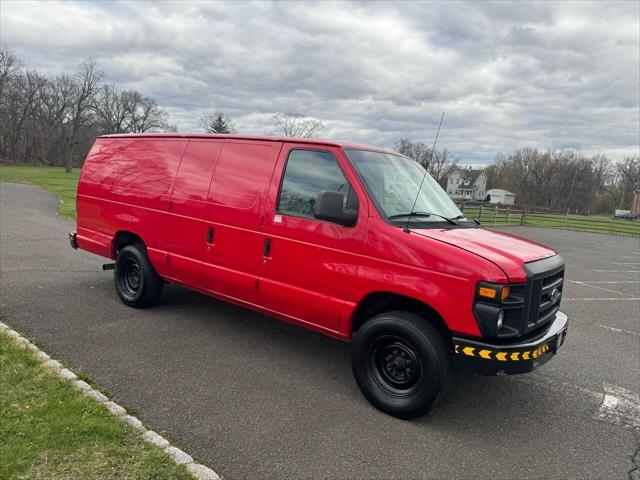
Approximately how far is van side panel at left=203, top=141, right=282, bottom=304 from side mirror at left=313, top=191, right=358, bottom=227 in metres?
0.90

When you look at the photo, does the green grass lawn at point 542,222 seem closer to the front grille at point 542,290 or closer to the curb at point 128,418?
the front grille at point 542,290

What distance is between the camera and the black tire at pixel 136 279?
18.8 ft

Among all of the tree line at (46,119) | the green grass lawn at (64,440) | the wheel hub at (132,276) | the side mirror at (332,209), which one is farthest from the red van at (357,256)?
the tree line at (46,119)

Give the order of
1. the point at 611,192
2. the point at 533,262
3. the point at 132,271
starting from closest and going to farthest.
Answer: the point at 533,262 < the point at 132,271 < the point at 611,192

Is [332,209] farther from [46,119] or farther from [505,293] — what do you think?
[46,119]

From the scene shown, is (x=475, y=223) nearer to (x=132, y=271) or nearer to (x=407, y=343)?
(x=407, y=343)

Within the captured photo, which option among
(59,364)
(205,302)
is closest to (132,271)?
(205,302)

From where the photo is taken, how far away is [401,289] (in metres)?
3.64

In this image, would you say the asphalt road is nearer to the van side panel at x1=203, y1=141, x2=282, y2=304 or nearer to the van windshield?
the van side panel at x1=203, y1=141, x2=282, y2=304

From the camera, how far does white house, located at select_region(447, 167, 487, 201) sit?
304ft

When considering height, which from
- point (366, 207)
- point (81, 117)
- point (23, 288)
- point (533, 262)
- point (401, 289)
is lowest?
point (23, 288)

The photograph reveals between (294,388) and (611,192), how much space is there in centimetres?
9022

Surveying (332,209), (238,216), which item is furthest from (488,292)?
A: (238,216)

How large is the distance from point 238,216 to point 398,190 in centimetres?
161
